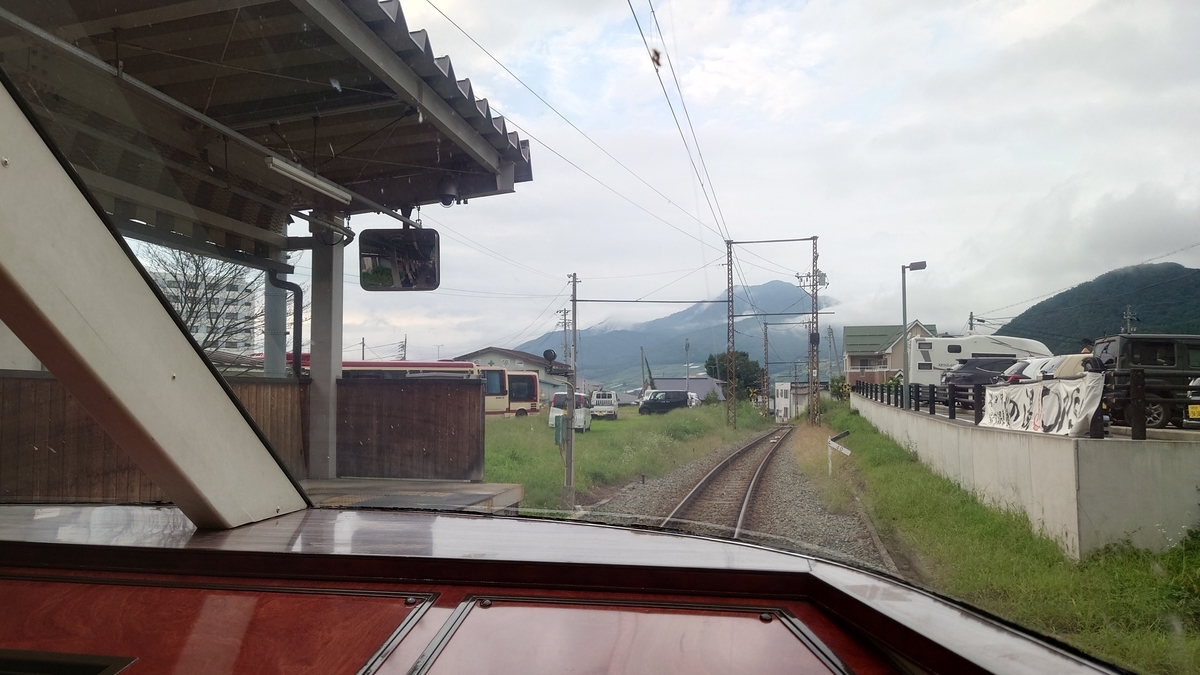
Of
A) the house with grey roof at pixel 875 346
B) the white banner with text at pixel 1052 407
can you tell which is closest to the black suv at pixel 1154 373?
the white banner with text at pixel 1052 407

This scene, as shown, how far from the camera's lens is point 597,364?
3.25m

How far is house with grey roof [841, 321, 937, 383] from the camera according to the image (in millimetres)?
1948

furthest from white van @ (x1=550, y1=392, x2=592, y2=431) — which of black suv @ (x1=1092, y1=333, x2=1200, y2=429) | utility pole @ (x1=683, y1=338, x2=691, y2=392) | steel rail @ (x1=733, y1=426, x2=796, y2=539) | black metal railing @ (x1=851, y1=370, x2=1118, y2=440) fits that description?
black suv @ (x1=1092, y1=333, x2=1200, y2=429)

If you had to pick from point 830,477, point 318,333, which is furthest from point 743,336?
point 318,333

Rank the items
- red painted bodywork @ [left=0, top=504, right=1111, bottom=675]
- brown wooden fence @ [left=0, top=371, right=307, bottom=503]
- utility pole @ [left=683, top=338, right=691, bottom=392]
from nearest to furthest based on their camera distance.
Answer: red painted bodywork @ [left=0, top=504, right=1111, bottom=675] → brown wooden fence @ [left=0, top=371, right=307, bottom=503] → utility pole @ [left=683, top=338, right=691, bottom=392]

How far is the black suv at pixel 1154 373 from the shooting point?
211 centimetres

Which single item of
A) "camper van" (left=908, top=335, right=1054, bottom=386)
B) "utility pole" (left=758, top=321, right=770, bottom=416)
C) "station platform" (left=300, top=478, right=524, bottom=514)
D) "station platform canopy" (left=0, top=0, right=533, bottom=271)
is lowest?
"station platform" (left=300, top=478, right=524, bottom=514)

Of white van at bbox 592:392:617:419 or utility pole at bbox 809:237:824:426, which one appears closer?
utility pole at bbox 809:237:824:426

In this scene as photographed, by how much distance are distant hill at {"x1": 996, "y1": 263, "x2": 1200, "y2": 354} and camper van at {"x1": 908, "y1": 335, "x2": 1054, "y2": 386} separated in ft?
0.13

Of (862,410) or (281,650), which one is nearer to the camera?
(281,650)

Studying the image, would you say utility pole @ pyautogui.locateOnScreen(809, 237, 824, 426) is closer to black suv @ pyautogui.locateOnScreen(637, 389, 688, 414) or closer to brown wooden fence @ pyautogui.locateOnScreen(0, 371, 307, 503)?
black suv @ pyautogui.locateOnScreen(637, 389, 688, 414)

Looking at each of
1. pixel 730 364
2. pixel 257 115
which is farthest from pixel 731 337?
pixel 257 115

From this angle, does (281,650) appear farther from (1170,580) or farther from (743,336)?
(1170,580)

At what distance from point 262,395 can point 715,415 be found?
192cm
